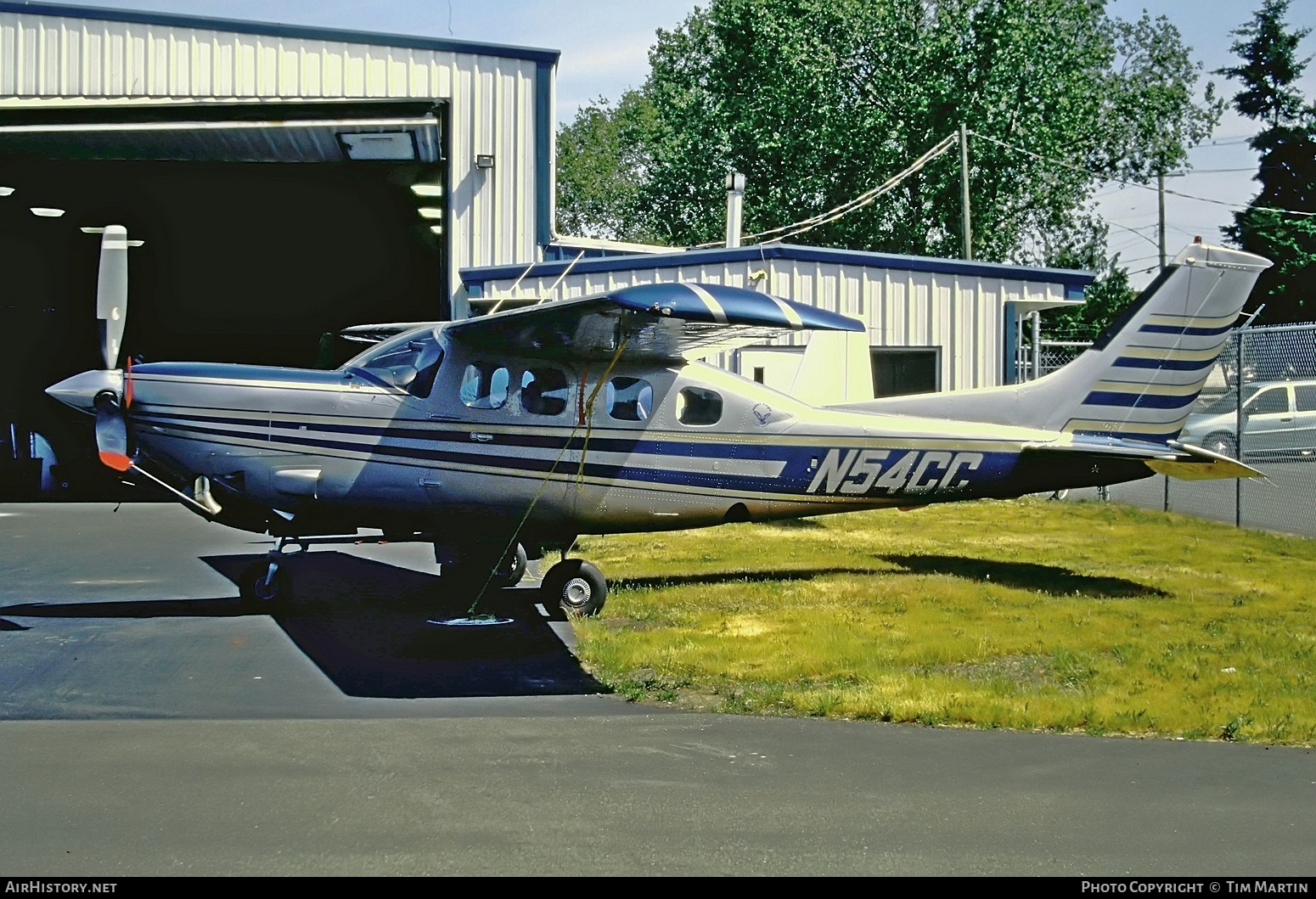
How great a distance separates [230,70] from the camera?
16047mm

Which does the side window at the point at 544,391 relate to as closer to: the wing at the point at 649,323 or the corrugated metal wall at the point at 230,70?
the wing at the point at 649,323

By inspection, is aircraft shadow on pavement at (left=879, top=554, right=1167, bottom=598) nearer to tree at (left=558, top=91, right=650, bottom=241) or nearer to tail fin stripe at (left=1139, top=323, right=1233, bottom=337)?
tail fin stripe at (left=1139, top=323, right=1233, bottom=337)

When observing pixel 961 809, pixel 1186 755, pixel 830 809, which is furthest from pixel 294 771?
pixel 1186 755

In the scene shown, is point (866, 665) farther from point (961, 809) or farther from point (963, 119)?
point (963, 119)

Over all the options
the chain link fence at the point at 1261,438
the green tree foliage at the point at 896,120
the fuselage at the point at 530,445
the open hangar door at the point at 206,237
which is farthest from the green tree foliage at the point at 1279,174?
the fuselage at the point at 530,445

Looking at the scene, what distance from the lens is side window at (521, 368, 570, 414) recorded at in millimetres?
9398

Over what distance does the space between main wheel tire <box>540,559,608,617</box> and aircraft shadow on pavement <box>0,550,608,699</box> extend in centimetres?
19

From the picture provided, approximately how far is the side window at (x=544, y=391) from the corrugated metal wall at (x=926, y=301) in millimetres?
8887

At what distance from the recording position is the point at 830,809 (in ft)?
16.1

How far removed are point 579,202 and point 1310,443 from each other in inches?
2220

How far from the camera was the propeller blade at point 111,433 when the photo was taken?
28.9 ft

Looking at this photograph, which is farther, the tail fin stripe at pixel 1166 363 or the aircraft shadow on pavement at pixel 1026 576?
the tail fin stripe at pixel 1166 363

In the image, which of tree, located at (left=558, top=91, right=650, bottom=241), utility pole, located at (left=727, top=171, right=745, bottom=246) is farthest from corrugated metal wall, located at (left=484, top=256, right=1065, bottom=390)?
tree, located at (left=558, top=91, right=650, bottom=241)

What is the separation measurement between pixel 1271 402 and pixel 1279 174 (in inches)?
1195
